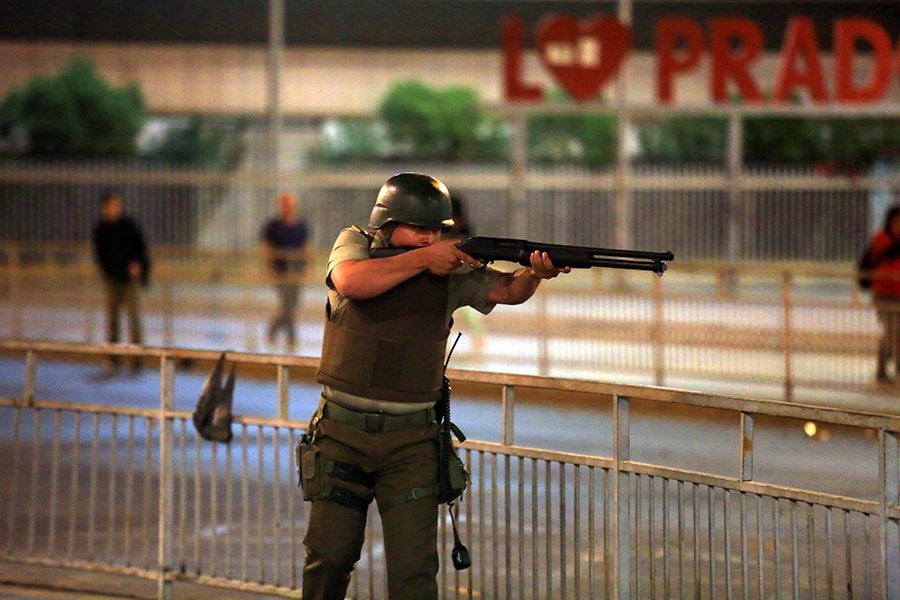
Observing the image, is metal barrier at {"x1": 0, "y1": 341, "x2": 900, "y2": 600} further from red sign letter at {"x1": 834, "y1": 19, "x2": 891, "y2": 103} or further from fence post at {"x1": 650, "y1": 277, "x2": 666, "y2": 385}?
red sign letter at {"x1": 834, "y1": 19, "x2": 891, "y2": 103}

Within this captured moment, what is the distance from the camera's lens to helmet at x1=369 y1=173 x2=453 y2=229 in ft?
19.4

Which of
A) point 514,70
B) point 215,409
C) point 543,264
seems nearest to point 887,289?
point 215,409

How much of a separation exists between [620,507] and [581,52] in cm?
2361

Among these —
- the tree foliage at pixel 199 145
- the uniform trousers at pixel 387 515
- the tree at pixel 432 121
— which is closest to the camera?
the uniform trousers at pixel 387 515

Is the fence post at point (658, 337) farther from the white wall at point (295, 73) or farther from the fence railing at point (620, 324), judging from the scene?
the white wall at point (295, 73)

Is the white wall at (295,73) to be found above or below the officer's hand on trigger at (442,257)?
above

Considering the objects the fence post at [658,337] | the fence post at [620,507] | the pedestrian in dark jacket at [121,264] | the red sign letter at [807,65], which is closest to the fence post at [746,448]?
the fence post at [620,507]

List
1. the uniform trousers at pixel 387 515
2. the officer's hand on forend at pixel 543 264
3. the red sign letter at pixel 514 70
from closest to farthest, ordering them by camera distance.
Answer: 1. the officer's hand on forend at pixel 543 264
2. the uniform trousers at pixel 387 515
3. the red sign letter at pixel 514 70

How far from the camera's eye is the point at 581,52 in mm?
29281

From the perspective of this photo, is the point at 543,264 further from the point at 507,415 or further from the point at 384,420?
the point at 507,415

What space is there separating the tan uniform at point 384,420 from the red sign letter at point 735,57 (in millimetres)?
23804

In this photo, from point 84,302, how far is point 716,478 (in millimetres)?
15746

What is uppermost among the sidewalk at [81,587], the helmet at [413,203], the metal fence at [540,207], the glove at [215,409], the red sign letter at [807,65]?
the red sign letter at [807,65]

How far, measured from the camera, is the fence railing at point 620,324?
1527cm
